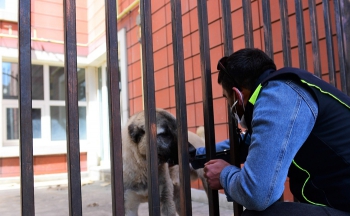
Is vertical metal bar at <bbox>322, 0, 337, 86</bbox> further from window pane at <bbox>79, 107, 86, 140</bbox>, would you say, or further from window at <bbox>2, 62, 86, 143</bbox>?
window pane at <bbox>79, 107, 86, 140</bbox>

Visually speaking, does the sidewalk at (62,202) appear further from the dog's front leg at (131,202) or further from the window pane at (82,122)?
the window pane at (82,122)

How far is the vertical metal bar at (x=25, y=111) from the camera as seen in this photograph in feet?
3.59

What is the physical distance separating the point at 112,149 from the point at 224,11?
0.93 m

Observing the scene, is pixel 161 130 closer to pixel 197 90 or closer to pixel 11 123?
pixel 197 90

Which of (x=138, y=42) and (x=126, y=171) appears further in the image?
(x=138, y=42)

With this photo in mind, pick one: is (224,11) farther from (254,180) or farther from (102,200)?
(102,200)

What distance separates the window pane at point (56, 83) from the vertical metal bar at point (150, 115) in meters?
7.17

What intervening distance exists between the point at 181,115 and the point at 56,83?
7.27m

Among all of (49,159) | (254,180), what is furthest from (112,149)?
(49,159)

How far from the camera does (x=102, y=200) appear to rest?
15.6ft

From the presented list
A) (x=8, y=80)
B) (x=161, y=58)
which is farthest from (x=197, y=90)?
(x=8, y=80)

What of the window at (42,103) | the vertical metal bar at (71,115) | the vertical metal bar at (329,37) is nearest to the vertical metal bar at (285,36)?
the vertical metal bar at (329,37)

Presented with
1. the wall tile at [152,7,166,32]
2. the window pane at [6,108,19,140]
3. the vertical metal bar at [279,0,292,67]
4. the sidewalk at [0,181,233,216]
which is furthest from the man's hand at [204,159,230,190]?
the window pane at [6,108,19,140]

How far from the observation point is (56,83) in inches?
321
